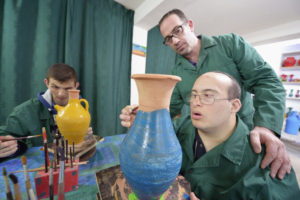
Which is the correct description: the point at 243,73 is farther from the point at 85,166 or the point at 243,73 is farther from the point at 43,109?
the point at 43,109

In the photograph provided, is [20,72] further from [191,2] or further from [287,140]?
[287,140]

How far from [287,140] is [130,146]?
3.89m

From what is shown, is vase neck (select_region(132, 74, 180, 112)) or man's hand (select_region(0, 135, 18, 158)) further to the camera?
man's hand (select_region(0, 135, 18, 158))

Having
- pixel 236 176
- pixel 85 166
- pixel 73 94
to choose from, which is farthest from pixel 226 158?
pixel 73 94

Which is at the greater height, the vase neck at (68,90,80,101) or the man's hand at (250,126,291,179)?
the vase neck at (68,90,80,101)

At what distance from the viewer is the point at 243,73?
1.06 m

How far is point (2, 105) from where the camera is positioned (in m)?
1.56

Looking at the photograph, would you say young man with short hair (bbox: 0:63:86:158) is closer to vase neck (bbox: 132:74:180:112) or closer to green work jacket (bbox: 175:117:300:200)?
vase neck (bbox: 132:74:180:112)

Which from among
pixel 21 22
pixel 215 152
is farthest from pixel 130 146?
pixel 21 22

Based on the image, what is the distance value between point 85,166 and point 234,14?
3.14 metres

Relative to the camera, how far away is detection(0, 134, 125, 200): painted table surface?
0.63m

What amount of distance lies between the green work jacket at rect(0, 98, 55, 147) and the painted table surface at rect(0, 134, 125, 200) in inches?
10.2

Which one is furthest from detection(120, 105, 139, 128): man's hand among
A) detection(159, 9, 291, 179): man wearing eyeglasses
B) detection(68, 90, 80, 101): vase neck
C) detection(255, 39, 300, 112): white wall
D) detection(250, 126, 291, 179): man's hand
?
detection(255, 39, 300, 112): white wall

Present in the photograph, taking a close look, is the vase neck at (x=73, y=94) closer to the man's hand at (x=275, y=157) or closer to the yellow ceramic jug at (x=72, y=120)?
the yellow ceramic jug at (x=72, y=120)
